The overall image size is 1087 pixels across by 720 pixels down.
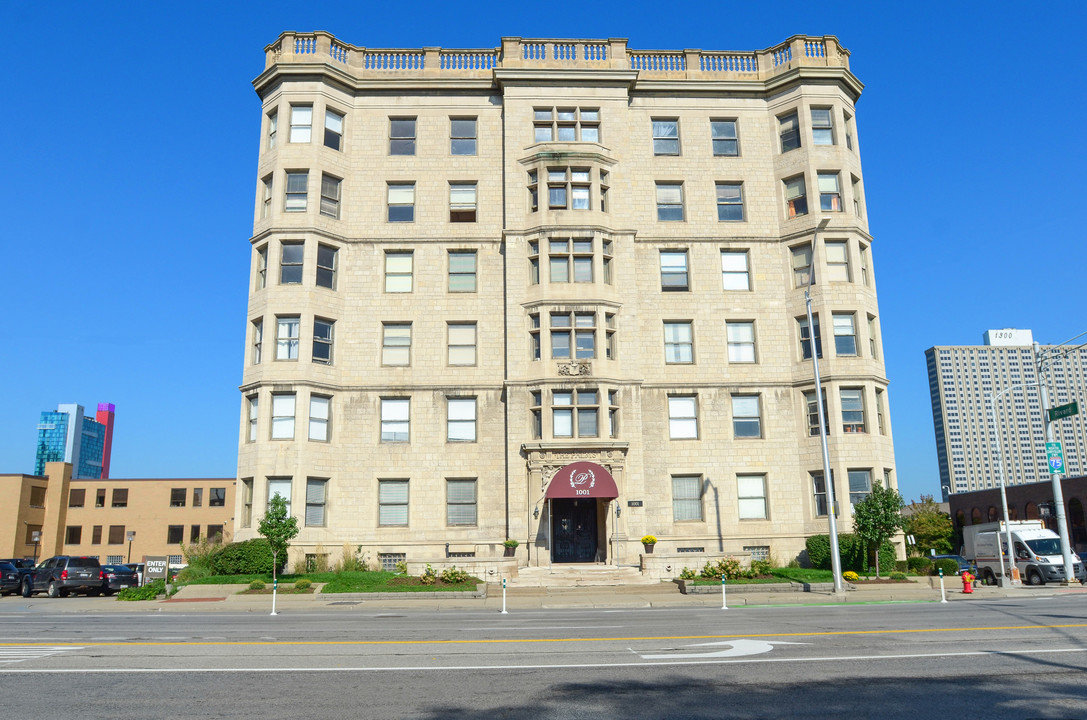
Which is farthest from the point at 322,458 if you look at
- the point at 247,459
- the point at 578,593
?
the point at 578,593

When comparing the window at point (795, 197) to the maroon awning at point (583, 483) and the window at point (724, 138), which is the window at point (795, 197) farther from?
the maroon awning at point (583, 483)

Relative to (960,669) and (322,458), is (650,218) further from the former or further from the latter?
(960,669)

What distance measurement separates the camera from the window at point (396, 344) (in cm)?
3609

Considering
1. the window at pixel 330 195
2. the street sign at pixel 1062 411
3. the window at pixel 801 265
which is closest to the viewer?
the street sign at pixel 1062 411

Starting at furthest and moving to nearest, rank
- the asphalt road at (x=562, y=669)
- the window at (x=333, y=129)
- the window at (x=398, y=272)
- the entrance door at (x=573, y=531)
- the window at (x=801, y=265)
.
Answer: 1. the window at (x=333, y=129)
2. the window at (x=801, y=265)
3. the window at (x=398, y=272)
4. the entrance door at (x=573, y=531)
5. the asphalt road at (x=562, y=669)

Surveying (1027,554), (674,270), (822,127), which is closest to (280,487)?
(674,270)

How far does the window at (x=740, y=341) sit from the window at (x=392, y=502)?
53.5 ft

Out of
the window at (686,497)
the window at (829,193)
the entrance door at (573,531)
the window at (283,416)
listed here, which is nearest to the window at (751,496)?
the window at (686,497)

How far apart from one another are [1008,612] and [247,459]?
28.0 metres

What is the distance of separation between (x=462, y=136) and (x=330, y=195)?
23.4 feet

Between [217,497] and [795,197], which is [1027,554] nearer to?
[795,197]

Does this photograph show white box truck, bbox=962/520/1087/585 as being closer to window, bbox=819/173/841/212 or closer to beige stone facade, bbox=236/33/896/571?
beige stone facade, bbox=236/33/896/571

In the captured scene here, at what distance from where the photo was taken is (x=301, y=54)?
1481 inches

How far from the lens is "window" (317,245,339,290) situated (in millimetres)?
35562
